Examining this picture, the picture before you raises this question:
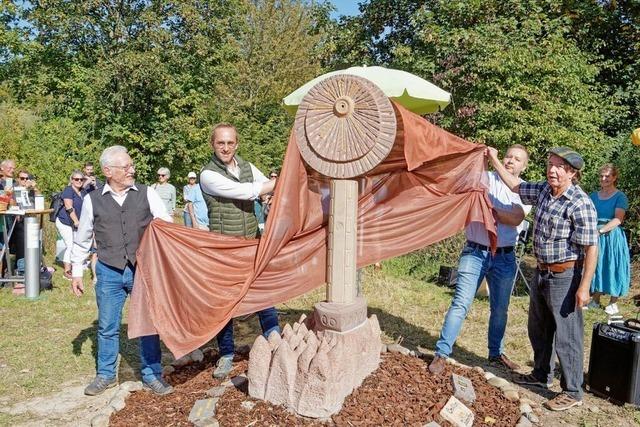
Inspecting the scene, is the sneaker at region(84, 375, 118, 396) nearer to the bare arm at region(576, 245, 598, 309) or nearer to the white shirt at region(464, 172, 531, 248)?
the white shirt at region(464, 172, 531, 248)

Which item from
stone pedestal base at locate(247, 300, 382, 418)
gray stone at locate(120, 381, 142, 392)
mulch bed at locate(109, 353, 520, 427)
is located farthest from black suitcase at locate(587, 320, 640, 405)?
gray stone at locate(120, 381, 142, 392)

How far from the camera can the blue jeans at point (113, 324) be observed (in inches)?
161

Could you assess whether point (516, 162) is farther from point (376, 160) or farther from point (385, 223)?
point (376, 160)

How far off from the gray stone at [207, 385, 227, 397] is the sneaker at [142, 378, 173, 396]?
35 centimetres

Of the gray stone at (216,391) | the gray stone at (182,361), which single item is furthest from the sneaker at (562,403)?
the gray stone at (182,361)

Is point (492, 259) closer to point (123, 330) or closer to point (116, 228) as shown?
point (116, 228)

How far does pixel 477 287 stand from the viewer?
4551 millimetres

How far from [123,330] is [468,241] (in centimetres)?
361

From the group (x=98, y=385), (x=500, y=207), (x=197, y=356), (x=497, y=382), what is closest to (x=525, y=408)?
(x=497, y=382)

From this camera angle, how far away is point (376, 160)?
345 cm

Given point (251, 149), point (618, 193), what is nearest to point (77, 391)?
point (618, 193)

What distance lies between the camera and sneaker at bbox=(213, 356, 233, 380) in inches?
166

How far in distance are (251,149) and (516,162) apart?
16.8 m

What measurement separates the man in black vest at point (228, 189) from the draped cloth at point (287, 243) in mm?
292
